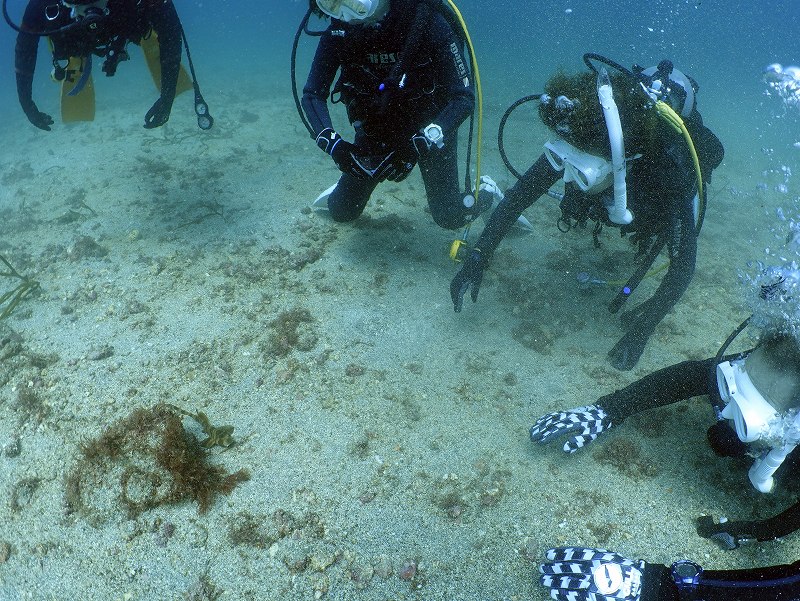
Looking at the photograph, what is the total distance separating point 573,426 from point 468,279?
1.73 m

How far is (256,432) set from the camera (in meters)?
3.25

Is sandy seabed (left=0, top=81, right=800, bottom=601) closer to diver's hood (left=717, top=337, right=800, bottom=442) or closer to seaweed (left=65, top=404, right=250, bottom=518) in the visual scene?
seaweed (left=65, top=404, right=250, bottom=518)

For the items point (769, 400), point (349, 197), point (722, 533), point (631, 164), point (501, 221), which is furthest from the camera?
point (349, 197)

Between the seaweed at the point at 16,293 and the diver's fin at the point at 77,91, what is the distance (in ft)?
7.74

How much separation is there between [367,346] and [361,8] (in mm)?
2979

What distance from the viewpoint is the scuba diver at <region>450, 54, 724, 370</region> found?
11.0ft

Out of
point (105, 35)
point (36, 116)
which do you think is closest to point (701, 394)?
point (105, 35)

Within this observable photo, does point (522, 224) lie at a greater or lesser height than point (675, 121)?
lesser

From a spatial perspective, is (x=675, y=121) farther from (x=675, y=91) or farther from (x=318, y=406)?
(x=318, y=406)

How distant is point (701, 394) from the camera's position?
10.5 ft

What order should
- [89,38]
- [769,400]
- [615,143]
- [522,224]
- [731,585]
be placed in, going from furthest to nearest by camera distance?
[522,224] → [89,38] → [615,143] → [769,400] → [731,585]

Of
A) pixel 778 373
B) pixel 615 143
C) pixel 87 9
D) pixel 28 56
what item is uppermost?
pixel 615 143

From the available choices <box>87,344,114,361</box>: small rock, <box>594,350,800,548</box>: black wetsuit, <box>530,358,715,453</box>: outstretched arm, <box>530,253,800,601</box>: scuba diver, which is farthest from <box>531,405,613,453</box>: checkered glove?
<box>87,344,114,361</box>: small rock

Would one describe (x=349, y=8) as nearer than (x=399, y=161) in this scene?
Yes
